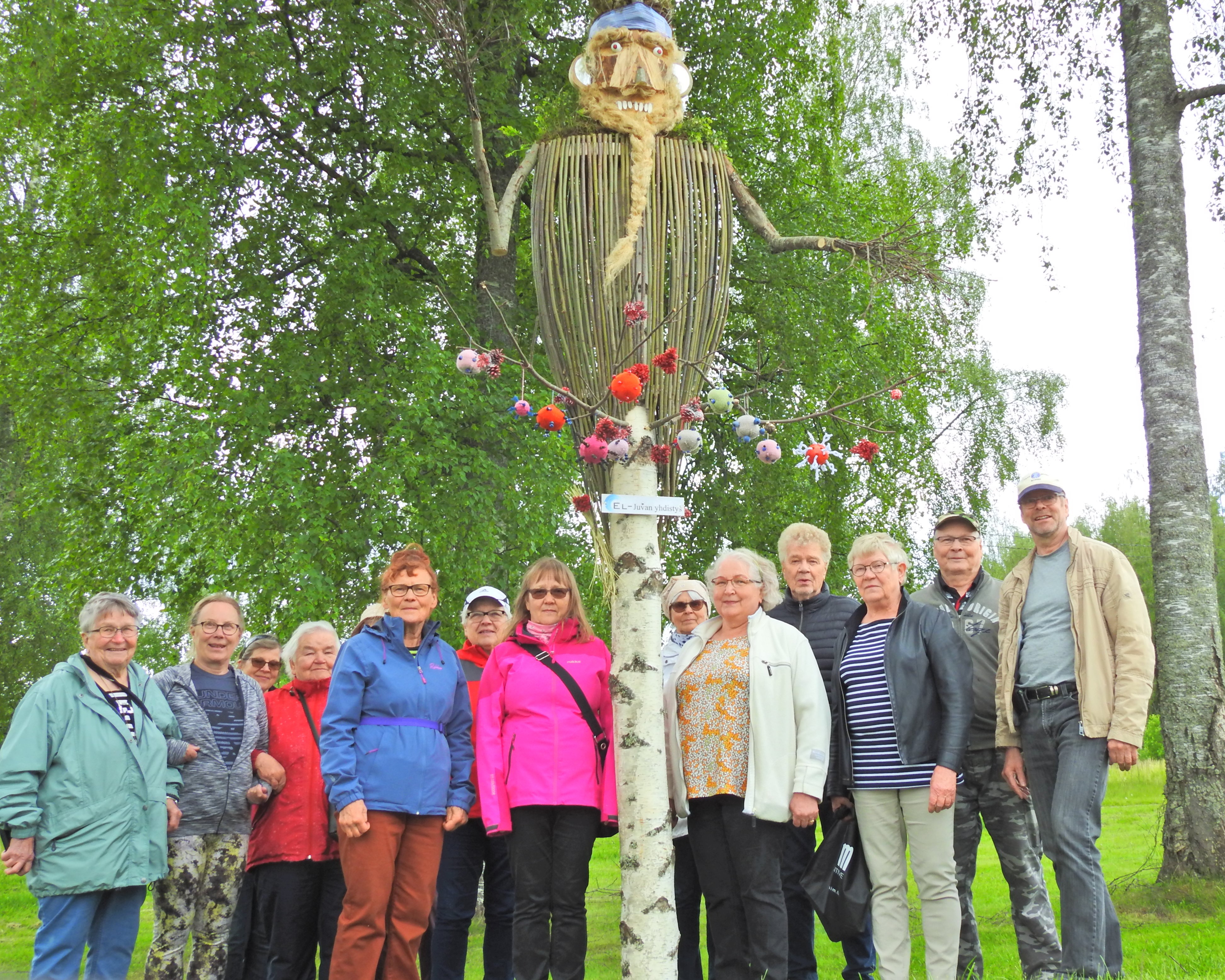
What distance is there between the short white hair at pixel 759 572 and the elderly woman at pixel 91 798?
2257mm

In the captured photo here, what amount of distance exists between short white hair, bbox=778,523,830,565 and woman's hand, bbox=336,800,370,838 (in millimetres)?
1995

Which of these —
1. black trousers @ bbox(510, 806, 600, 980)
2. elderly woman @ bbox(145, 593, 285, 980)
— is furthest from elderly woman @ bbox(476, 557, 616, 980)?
elderly woman @ bbox(145, 593, 285, 980)

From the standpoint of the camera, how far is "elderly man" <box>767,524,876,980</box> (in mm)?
3957

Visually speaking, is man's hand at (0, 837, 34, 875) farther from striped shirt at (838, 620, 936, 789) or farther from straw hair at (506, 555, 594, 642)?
striped shirt at (838, 620, 936, 789)

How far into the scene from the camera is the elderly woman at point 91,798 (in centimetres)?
336

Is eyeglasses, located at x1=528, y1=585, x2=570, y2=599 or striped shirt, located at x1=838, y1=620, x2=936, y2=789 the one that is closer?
striped shirt, located at x1=838, y1=620, x2=936, y2=789

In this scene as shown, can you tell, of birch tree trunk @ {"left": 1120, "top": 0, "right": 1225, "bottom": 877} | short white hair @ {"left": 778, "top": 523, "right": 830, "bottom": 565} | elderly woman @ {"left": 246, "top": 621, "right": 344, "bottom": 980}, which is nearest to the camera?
elderly woman @ {"left": 246, "top": 621, "right": 344, "bottom": 980}

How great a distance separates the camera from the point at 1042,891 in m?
3.89

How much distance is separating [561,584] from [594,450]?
677 mm

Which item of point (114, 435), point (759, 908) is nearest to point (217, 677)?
point (759, 908)

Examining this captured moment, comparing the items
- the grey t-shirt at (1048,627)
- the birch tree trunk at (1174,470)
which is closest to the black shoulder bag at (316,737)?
the grey t-shirt at (1048,627)

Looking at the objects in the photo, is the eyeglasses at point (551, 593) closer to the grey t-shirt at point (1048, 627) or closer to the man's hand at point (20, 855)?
the grey t-shirt at point (1048, 627)

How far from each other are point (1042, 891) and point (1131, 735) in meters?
0.94

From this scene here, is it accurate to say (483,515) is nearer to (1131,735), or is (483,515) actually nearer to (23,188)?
(1131,735)
